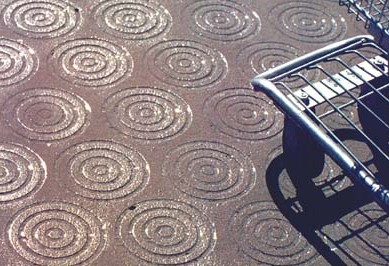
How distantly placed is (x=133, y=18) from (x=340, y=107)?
94 cm

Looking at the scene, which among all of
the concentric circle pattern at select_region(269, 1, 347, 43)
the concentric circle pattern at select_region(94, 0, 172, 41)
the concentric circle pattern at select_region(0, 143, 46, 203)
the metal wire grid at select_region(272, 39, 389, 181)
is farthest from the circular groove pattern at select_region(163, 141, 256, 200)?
the concentric circle pattern at select_region(269, 1, 347, 43)

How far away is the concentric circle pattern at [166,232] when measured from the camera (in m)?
2.59

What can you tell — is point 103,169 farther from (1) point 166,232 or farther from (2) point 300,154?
(2) point 300,154

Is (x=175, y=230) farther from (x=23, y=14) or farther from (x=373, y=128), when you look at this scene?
(x=23, y=14)

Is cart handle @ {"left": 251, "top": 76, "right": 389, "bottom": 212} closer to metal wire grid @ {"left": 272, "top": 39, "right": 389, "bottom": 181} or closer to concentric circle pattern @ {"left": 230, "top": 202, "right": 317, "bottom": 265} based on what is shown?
metal wire grid @ {"left": 272, "top": 39, "right": 389, "bottom": 181}

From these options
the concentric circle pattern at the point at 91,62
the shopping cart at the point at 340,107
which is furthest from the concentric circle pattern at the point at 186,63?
the shopping cart at the point at 340,107

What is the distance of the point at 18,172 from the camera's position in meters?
2.74

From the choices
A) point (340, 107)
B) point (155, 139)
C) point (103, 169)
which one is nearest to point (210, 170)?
point (155, 139)

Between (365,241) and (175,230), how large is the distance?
0.59 m

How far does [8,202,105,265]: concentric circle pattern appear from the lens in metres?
2.54

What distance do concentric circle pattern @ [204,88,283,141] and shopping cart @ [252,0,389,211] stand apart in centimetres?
14

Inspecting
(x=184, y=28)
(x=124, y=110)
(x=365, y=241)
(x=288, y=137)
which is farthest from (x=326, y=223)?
(x=184, y=28)

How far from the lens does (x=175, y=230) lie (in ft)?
8.72

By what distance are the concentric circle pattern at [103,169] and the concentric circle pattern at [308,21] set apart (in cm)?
93
